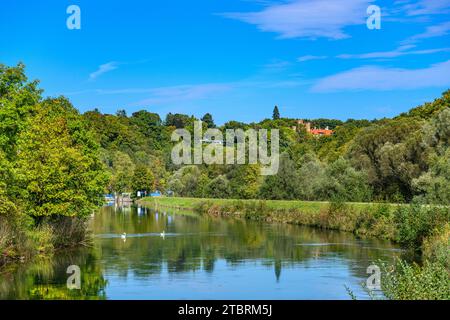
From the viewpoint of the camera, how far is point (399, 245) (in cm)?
4353

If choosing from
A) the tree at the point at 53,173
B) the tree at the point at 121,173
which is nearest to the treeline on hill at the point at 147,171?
the tree at the point at 53,173

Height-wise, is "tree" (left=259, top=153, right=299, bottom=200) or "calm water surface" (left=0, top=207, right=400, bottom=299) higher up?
"tree" (left=259, top=153, right=299, bottom=200)

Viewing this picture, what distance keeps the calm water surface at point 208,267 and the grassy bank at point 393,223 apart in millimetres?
1857

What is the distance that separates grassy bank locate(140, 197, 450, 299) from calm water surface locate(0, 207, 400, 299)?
186cm

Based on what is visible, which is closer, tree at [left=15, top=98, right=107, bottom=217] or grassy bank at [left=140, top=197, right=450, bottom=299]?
grassy bank at [left=140, top=197, right=450, bottom=299]

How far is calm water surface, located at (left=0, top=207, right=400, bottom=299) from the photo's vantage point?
26703 millimetres

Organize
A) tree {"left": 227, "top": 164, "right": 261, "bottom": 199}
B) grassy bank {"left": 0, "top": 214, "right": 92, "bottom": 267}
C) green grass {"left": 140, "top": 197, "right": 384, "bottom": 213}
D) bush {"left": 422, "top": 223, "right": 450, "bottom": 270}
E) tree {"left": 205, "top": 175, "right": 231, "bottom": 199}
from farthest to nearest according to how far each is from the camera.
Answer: tree {"left": 205, "top": 175, "right": 231, "bottom": 199} → tree {"left": 227, "top": 164, "right": 261, "bottom": 199} → green grass {"left": 140, "top": 197, "right": 384, "bottom": 213} → grassy bank {"left": 0, "top": 214, "right": 92, "bottom": 267} → bush {"left": 422, "top": 223, "right": 450, "bottom": 270}

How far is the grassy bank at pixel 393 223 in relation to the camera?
1762cm

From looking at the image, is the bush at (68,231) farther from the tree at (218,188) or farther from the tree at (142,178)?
the tree at (142,178)

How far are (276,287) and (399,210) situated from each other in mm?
17163

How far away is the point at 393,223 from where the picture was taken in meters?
47.8

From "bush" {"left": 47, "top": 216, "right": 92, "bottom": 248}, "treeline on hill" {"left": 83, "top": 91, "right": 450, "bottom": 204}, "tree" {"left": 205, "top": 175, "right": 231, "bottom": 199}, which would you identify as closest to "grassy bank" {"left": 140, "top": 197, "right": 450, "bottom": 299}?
"treeline on hill" {"left": 83, "top": 91, "right": 450, "bottom": 204}

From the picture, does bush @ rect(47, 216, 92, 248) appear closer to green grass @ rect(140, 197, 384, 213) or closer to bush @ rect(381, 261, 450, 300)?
green grass @ rect(140, 197, 384, 213)

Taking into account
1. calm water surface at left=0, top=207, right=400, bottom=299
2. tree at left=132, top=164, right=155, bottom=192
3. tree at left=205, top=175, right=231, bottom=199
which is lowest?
calm water surface at left=0, top=207, right=400, bottom=299
